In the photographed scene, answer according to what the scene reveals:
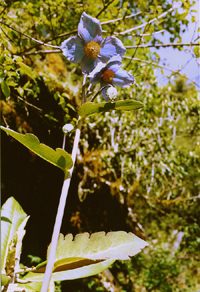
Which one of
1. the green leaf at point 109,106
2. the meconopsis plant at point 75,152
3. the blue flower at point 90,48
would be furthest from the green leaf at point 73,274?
the blue flower at point 90,48

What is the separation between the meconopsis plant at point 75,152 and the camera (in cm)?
53

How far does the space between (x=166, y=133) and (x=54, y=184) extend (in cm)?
168

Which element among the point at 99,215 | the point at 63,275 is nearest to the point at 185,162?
the point at 99,215

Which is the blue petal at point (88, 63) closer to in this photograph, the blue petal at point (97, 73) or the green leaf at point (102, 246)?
the blue petal at point (97, 73)

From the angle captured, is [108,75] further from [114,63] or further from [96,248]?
[96,248]

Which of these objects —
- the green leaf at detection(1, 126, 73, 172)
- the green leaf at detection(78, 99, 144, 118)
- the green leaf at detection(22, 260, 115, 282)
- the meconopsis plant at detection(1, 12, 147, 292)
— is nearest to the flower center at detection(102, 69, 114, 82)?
the meconopsis plant at detection(1, 12, 147, 292)

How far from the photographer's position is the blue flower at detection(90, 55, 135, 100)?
2.06 ft

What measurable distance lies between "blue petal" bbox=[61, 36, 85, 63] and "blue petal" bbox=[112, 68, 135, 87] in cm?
11

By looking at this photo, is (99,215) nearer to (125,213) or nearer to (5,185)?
(125,213)

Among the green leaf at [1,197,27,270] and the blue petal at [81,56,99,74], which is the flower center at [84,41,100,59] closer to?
the blue petal at [81,56,99,74]

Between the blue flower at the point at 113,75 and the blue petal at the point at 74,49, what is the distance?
0.08 m

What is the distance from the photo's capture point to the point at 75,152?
541 millimetres

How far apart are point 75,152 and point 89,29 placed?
0.35 meters

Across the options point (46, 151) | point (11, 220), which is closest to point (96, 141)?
point (11, 220)
